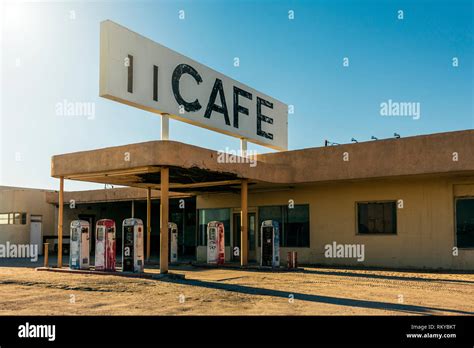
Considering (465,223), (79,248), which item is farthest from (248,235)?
(465,223)

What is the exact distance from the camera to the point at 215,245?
804 inches

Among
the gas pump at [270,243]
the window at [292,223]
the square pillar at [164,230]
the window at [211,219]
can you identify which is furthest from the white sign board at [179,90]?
the gas pump at [270,243]

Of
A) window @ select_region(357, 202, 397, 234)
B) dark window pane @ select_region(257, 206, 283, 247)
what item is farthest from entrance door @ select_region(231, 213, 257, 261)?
window @ select_region(357, 202, 397, 234)

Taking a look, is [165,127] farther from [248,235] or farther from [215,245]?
[248,235]

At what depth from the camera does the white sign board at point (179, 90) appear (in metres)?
17.1

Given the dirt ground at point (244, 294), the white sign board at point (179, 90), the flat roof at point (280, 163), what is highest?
the white sign board at point (179, 90)

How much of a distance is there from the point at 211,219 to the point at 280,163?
215 inches

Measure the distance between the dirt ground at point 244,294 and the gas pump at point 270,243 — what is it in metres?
1.91

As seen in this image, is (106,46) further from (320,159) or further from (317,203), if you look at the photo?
(317,203)

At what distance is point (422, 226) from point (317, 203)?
4.41 m

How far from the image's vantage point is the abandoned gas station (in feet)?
54.0

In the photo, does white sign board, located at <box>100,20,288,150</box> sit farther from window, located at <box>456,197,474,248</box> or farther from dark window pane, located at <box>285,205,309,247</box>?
window, located at <box>456,197,474,248</box>

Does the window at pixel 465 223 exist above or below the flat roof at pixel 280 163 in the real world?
below

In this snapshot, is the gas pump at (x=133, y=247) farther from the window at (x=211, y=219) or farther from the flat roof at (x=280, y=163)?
the window at (x=211, y=219)
